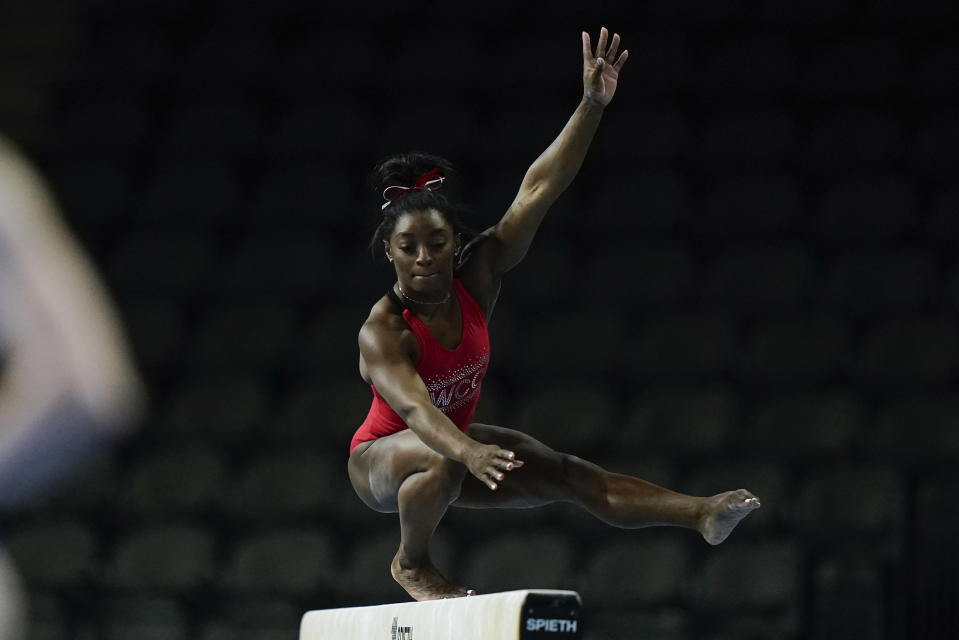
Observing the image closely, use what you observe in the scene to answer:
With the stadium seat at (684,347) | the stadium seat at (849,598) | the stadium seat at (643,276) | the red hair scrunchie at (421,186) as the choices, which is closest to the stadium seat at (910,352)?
the stadium seat at (684,347)

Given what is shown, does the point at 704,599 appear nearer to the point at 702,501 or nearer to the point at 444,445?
the point at 702,501

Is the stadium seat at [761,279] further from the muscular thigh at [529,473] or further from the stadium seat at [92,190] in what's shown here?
the stadium seat at [92,190]

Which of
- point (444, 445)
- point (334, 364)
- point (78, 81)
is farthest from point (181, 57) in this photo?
point (444, 445)

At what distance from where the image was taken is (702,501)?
11.6 feet

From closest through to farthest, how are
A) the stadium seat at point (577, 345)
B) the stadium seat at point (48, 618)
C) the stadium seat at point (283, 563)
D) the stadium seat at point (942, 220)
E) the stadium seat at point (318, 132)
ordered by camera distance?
the stadium seat at point (48, 618), the stadium seat at point (283, 563), the stadium seat at point (577, 345), the stadium seat at point (942, 220), the stadium seat at point (318, 132)

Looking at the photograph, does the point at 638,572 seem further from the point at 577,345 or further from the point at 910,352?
the point at 910,352

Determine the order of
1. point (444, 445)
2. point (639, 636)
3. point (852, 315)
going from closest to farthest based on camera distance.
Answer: point (444, 445)
point (639, 636)
point (852, 315)

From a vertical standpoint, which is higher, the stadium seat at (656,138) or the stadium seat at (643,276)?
the stadium seat at (656,138)

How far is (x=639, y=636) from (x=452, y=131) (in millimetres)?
3194

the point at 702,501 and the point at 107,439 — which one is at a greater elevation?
the point at 702,501

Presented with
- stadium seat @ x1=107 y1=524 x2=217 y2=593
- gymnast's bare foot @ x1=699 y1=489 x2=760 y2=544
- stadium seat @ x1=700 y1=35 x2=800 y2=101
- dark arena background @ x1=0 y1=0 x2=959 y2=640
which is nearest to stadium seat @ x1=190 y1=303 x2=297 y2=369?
dark arena background @ x1=0 y1=0 x2=959 y2=640

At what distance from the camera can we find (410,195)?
3.74m

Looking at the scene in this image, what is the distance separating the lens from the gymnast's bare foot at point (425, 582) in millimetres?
3607

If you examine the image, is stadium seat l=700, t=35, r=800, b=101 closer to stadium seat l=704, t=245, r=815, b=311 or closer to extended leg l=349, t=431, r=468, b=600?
stadium seat l=704, t=245, r=815, b=311
